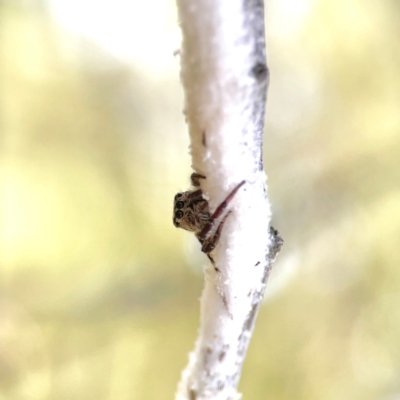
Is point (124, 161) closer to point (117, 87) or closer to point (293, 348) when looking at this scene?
point (117, 87)

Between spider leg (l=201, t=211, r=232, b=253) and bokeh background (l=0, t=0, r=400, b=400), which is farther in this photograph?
bokeh background (l=0, t=0, r=400, b=400)

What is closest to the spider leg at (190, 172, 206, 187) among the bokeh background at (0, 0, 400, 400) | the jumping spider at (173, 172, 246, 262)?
the jumping spider at (173, 172, 246, 262)

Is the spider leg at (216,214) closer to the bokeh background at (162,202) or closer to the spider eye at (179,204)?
the spider eye at (179,204)

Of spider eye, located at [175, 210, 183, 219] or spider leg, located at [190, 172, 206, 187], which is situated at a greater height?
spider eye, located at [175, 210, 183, 219]

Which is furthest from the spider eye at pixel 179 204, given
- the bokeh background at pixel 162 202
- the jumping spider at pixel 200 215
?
the bokeh background at pixel 162 202

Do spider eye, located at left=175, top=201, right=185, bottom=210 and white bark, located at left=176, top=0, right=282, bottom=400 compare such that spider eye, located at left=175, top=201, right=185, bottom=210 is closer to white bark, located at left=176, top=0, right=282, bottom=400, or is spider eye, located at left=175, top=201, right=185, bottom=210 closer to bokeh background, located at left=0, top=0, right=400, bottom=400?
white bark, located at left=176, top=0, right=282, bottom=400

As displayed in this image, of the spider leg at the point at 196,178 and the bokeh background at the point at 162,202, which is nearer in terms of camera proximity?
the spider leg at the point at 196,178
